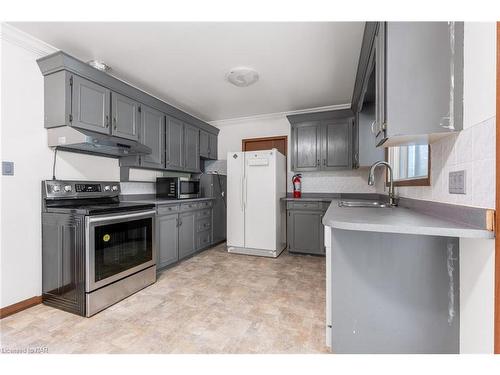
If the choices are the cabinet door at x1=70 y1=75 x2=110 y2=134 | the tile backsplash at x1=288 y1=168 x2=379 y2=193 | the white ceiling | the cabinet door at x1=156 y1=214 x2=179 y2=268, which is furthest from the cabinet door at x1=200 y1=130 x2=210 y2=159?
the cabinet door at x1=70 y1=75 x2=110 y2=134

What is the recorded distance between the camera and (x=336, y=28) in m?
1.95

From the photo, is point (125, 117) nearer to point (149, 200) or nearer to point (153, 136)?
point (153, 136)

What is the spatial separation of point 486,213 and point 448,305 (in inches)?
24.0

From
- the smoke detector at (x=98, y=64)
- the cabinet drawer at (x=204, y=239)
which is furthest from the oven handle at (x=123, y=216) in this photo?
the smoke detector at (x=98, y=64)

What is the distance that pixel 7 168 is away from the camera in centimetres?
192

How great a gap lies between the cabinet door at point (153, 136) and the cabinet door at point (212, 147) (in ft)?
4.00

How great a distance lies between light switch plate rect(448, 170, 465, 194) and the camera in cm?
102

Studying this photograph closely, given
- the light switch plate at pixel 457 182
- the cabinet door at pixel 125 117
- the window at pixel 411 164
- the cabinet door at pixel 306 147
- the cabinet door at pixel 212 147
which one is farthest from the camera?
the cabinet door at pixel 212 147

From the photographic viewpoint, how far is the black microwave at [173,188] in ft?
11.2

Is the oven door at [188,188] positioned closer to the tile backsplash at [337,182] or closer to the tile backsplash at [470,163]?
the tile backsplash at [337,182]

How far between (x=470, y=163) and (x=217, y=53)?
225 centimetres

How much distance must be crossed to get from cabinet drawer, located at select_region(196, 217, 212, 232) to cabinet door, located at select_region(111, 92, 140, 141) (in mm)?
1528

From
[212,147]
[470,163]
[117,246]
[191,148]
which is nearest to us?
[470,163]

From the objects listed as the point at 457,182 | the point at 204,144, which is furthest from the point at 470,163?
the point at 204,144
